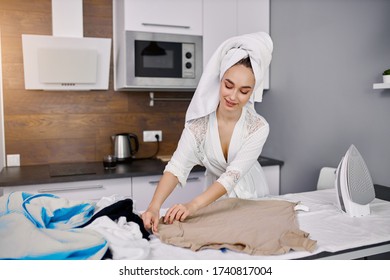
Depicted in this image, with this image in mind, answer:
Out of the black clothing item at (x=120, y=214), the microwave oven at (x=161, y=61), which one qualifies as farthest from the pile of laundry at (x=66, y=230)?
the microwave oven at (x=161, y=61)

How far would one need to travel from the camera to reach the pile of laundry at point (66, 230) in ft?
2.83

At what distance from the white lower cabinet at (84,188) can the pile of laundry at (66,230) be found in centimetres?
90

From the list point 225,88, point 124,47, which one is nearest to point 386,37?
point 225,88

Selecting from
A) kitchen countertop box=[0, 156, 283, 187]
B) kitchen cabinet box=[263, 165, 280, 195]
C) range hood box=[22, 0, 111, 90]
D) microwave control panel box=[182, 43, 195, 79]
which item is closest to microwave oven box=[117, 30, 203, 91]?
microwave control panel box=[182, 43, 195, 79]

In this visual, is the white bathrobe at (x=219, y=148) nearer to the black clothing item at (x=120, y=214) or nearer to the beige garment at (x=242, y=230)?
the beige garment at (x=242, y=230)

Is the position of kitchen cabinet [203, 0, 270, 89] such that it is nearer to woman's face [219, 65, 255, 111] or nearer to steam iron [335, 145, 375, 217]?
woman's face [219, 65, 255, 111]

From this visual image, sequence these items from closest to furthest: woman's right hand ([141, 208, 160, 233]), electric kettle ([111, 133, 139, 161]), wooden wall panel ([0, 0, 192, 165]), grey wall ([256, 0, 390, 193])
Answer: woman's right hand ([141, 208, 160, 233])
grey wall ([256, 0, 390, 193])
wooden wall panel ([0, 0, 192, 165])
electric kettle ([111, 133, 139, 161])

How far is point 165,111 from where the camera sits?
2.79 meters

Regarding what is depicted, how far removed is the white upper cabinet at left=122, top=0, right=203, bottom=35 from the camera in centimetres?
228

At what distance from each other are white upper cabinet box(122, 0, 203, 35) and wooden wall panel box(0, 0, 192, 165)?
1.18 feet

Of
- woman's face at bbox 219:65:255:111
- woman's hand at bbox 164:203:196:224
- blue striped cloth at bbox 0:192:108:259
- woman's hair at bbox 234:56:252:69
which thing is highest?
woman's hair at bbox 234:56:252:69

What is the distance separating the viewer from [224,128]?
1560 mm

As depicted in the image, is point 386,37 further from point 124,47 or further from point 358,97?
point 124,47
